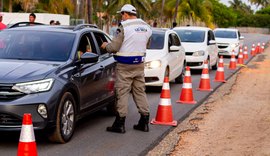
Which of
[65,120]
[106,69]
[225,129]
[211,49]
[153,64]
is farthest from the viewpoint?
[211,49]

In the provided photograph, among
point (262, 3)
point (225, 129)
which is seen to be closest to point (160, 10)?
point (225, 129)

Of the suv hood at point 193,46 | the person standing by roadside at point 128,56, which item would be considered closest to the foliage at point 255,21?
the suv hood at point 193,46

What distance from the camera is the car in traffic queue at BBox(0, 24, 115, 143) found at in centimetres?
698

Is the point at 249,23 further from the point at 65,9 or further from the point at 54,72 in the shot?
the point at 54,72

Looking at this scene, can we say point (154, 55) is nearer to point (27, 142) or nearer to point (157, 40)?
point (157, 40)

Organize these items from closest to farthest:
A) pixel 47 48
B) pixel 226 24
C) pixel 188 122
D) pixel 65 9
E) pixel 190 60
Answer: pixel 47 48
pixel 188 122
pixel 190 60
pixel 65 9
pixel 226 24

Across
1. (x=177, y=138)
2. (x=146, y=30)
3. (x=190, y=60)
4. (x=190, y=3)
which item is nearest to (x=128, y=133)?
(x=177, y=138)

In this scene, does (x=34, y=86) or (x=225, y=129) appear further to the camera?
(x=225, y=129)

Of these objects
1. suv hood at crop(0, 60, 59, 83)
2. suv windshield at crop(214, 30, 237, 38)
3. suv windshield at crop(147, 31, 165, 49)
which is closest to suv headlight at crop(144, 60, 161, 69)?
suv windshield at crop(147, 31, 165, 49)

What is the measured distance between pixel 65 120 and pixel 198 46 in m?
12.8

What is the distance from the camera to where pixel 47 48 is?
27.4 ft

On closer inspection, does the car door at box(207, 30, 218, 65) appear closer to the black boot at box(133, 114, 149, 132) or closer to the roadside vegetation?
the roadside vegetation

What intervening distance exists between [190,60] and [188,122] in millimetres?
9717

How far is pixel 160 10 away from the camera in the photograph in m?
67.9
